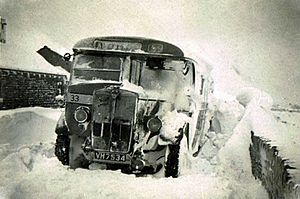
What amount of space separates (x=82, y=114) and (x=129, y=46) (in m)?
0.41

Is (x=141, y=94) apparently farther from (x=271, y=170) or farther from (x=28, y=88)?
(x=271, y=170)

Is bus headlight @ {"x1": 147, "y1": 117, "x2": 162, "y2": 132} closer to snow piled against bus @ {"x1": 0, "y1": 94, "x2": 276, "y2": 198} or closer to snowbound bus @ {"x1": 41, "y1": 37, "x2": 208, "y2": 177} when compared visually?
snowbound bus @ {"x1": 41, "y1": 37, "x2": 208, "y2": 177}

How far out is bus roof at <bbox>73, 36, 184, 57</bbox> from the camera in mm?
2202

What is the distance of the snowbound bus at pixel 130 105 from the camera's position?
6.93 feet

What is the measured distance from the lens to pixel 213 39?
2137 mm

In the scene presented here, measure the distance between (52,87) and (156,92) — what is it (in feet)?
1.77

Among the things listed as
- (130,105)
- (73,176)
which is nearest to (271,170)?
(130,105)

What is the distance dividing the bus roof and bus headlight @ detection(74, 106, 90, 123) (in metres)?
0.32

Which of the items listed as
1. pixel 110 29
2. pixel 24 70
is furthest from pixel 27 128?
pixel 110 29

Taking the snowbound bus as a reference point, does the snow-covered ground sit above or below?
below

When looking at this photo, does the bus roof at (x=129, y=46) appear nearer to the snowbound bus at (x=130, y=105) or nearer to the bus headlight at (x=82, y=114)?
the snowbound bus at (x=130, y=105)

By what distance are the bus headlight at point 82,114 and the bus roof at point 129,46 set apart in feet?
1.04

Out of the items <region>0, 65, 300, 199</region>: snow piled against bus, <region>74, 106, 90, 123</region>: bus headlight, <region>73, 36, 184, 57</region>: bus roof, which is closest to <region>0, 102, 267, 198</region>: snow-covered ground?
<region>0, 65, 300, 199</region>: snow piled against bus

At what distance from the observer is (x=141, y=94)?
2188mm
